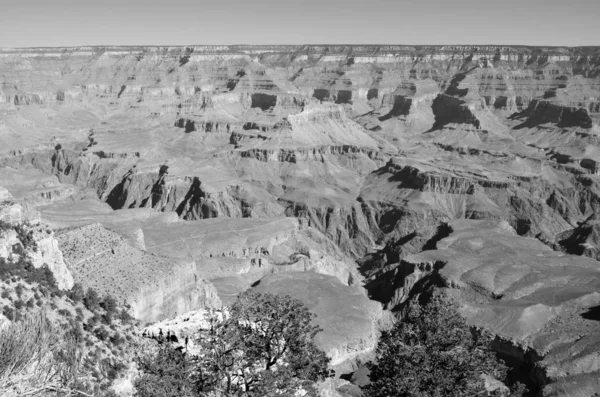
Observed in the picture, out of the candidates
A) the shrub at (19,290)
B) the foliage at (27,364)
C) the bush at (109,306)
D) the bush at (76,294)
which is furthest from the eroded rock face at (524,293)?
the foliage at (27,364)

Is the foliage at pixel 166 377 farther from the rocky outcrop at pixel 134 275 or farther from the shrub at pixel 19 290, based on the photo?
the rocky outcrop at pixel 134 275

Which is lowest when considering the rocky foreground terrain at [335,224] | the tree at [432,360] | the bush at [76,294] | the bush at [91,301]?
the rocky foreground terrain at [335,224]

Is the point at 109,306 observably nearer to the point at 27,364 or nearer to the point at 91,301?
the point at 91,301

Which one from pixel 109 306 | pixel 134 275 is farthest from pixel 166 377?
pixel 134 275

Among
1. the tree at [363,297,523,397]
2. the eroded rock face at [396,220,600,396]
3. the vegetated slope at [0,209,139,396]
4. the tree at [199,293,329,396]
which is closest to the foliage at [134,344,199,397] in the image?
the tree at [199,293,329,396]

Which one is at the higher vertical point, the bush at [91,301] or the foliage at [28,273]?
the foliage at [28,273]

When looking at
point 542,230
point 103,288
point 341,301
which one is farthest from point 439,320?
point 542,230
